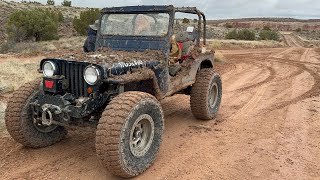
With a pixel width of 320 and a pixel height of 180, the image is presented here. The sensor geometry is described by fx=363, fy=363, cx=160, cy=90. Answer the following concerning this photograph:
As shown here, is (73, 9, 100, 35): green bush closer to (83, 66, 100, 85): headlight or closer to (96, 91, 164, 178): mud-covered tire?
(83, 66, 100, 85): headlight

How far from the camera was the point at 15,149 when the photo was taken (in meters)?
5.11

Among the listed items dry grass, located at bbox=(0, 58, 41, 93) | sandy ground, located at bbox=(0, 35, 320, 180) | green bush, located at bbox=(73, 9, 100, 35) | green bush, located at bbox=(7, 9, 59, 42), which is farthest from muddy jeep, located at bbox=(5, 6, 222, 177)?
green bush, located at bbox=(73, 9, 100, 35)

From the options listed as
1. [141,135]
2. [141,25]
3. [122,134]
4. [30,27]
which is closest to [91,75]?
[122,134]

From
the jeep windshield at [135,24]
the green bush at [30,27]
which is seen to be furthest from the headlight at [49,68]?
the green bush at [30,27]

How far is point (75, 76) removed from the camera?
454cm

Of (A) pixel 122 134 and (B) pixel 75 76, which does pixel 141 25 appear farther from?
(A) pixel 122 134

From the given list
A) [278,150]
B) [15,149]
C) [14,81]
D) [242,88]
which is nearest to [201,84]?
[278,150]

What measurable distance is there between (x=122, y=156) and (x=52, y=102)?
3.85 ft

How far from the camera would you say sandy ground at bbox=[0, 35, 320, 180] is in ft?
14.6

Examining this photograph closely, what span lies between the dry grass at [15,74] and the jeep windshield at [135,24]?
449cm

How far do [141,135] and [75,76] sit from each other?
1108 mm

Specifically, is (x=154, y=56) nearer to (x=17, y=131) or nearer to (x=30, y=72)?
(x=17, y=131)

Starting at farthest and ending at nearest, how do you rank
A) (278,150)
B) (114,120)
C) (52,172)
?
(278,150), (52,172), (114,120)

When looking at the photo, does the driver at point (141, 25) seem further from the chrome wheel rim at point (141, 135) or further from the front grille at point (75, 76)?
the chrome wheel rim at point (141, 135)
